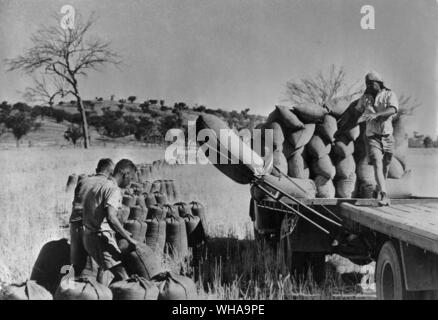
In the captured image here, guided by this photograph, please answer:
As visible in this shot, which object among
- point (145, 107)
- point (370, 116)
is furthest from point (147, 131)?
point (370, 116)

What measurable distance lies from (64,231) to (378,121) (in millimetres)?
3222

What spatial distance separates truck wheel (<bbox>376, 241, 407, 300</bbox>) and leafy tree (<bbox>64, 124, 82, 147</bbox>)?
3668mm

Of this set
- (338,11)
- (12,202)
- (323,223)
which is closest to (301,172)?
(323,223)

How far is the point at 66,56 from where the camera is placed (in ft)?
19.4

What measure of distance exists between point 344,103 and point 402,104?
0.88 metres

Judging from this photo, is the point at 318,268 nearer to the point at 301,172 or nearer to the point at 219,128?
the point at 301,172

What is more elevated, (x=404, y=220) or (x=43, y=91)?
(x=43, y=91)

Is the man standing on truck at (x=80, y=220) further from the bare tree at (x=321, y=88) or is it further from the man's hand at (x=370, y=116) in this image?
the man's hand at (x=370, y=116)

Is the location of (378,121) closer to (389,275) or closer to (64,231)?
(389,275)

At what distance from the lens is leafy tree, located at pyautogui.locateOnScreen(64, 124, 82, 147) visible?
6.48 meters

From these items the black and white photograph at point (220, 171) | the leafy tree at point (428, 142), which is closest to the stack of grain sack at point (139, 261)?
the black and white photograph at point (220, 171)

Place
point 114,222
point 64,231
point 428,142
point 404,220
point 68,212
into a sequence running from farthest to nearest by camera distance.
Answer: point 428,142, point 68,212, point 64,231, point 114,222, point 404,220

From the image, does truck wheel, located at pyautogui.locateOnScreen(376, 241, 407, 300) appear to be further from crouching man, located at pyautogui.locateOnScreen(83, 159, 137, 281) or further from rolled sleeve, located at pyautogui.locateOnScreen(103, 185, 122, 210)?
rolled sleeve, located at pyautogui.locateOnScreen(103, 185, 122, 210)

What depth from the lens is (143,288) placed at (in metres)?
4.61
